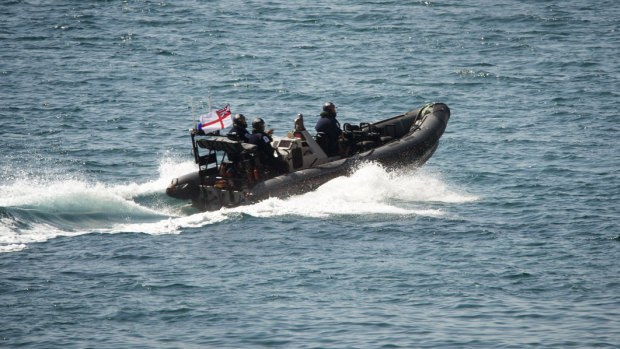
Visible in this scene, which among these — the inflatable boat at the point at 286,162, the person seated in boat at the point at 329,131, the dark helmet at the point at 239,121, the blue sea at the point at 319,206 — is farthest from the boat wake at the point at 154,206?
the dark helmet at the point at 239,121

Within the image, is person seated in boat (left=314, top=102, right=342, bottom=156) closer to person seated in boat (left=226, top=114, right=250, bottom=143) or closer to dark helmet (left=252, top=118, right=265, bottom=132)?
dark helmet (left=252, top=118, right=265, bottom=132)

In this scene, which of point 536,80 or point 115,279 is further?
point 536,80

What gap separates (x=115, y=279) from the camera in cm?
1338

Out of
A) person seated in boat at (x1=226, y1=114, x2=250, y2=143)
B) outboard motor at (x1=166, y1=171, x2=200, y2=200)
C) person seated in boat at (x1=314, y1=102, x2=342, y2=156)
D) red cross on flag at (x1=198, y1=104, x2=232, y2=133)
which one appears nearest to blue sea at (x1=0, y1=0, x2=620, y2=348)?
outboard motor at (x1=166, y1=171, x2=200, y2=200)

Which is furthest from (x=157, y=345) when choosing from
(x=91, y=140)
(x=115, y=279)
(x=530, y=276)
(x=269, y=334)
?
(x=91, y=140)

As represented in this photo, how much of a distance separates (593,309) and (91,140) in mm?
17662

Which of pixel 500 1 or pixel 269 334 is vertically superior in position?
pixel 500 1

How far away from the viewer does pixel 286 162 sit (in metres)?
18.3

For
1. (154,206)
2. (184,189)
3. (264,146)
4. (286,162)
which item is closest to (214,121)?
(264,146)

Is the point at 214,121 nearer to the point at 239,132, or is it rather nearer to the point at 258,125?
the point at 239,132

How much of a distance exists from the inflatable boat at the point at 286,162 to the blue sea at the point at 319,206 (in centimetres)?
37

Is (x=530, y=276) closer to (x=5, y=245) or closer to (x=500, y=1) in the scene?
(x=5, y=245)

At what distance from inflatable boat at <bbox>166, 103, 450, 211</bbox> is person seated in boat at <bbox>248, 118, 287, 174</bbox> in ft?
0.18

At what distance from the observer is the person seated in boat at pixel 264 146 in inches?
689
